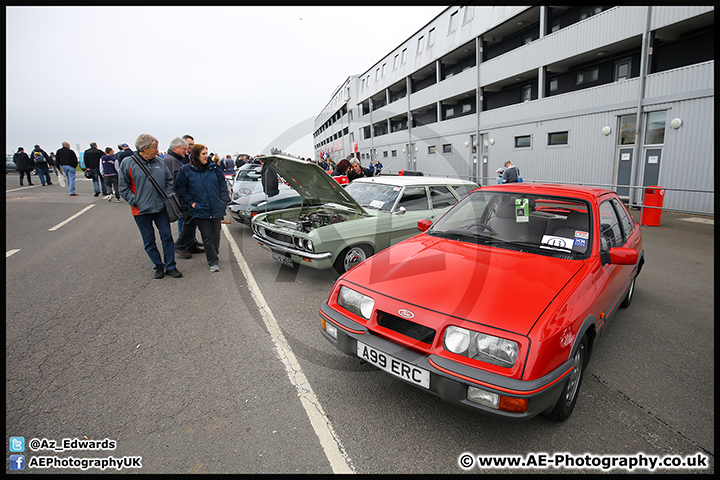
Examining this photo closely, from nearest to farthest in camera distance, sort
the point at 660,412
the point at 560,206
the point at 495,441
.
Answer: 1. the point at 495,441
2. the point at 660,412
3. the point at 560,206

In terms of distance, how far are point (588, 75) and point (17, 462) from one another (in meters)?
20.1

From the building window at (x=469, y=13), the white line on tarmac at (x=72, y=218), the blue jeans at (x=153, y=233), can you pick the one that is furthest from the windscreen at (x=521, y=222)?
the building window at (x=469, y=13)

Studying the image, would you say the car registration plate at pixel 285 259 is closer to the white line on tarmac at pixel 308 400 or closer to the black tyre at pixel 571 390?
the white line on tarmac at pixel 308 400

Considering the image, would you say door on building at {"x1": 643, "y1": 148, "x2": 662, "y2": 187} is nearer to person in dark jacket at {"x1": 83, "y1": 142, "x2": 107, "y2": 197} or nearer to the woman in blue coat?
the woman in blue coat

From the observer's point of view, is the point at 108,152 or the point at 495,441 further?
the point at 108,152

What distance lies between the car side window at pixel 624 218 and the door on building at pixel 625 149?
10762 millimetres

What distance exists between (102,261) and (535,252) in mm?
6653

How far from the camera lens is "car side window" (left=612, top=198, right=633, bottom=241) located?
380 centimetres

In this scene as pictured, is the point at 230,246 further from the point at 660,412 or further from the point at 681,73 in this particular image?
the point at 681,73

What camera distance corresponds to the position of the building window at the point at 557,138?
1537cm

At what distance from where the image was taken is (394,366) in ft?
7.52

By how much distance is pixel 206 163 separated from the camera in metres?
5.30

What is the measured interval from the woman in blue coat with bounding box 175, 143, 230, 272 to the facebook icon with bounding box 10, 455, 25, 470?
3424mm
